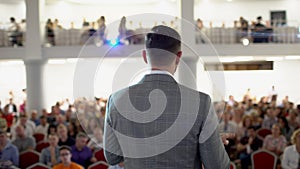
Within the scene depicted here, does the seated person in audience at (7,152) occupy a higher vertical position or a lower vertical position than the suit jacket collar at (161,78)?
lower

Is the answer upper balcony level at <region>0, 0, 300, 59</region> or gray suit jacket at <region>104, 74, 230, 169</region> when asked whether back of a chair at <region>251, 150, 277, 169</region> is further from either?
gray suit jacket at <region>104, 74, 230, 169</region>

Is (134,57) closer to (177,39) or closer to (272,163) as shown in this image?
(177,39)

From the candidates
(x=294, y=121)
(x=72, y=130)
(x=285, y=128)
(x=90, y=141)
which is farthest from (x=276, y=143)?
(x=72, y=130)

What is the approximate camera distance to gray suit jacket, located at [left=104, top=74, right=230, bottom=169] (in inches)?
50.3

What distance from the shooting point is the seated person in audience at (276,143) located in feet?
21.2

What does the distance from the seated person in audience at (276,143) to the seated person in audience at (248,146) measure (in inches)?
6.7

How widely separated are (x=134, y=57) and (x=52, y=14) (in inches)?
734

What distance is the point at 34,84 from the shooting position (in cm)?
1345

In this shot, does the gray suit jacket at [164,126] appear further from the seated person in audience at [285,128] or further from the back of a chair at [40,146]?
the seated person in audience at [285,128]

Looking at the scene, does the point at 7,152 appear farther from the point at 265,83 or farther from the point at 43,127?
the point at 265,83

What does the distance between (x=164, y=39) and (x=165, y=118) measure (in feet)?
0.80

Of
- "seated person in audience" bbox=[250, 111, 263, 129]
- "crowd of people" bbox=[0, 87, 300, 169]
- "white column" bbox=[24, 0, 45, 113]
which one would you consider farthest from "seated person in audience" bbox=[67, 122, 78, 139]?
"white column" bbox=[24, 0, 45, 113]

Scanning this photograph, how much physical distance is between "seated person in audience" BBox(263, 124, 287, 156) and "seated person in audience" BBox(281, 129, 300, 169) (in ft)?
2.33

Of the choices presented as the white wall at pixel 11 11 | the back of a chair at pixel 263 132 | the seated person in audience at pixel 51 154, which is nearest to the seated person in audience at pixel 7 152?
the seated person in audience at pixel 51 154
